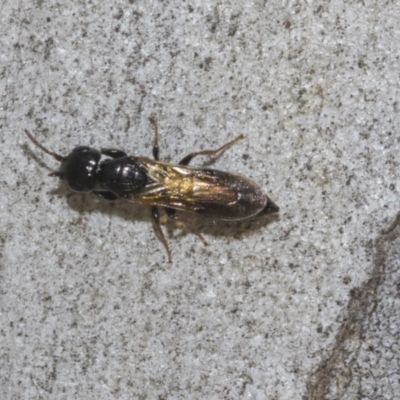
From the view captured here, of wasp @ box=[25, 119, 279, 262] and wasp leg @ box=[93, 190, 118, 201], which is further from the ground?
wasp @ box=[25, 119, 279, 262]

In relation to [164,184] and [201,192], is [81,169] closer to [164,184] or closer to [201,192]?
[164,184]

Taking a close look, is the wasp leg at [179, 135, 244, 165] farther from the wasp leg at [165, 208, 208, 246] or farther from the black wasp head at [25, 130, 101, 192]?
the black wasp head at [25, 130, 101, 192]

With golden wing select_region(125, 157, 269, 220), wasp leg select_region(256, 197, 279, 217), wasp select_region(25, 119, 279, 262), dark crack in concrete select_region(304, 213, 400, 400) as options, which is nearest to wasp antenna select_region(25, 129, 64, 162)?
wasp select_region(25, 119, 279, 262)

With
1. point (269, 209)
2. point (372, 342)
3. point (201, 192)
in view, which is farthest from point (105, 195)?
point (372, 342)

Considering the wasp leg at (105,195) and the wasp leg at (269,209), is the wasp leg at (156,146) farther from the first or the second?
the wasp leg at (269,209)

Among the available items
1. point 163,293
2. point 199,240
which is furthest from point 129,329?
point 199,240

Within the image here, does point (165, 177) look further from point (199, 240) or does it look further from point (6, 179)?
point (6, 179)
